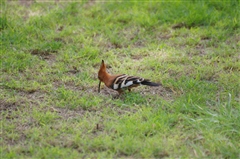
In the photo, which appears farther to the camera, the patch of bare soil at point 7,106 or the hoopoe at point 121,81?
the hoopoe at point 121,81

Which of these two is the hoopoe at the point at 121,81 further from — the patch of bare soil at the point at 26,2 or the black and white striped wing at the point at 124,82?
the patch of bare soil at the point at 26,2

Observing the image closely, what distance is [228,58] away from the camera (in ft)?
24.1

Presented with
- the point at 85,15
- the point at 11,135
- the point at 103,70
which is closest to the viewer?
the point at 11,135

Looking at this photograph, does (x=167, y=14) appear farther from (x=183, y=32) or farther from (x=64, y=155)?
(x=64, y=155)

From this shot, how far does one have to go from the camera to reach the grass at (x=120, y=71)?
16.6 feet

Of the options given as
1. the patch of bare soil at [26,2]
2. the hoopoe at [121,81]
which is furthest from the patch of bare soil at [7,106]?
the patch of bare soil at [26,2]

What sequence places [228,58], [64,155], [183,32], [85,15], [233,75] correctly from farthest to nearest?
[85,15] < [183,32] < [228,58] < [233,75] < [64,155]

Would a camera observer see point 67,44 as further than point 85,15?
No

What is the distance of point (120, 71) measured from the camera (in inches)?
275

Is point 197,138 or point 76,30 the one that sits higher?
point 76,30

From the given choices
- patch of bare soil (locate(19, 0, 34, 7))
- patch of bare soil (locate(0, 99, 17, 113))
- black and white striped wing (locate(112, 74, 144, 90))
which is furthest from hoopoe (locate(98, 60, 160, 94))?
patch of bare soil (locate(19, 0, 34, 7))

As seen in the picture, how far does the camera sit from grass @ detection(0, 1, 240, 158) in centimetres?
505

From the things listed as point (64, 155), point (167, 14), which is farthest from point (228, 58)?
point (64, 155)

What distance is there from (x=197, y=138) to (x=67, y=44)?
341cm
